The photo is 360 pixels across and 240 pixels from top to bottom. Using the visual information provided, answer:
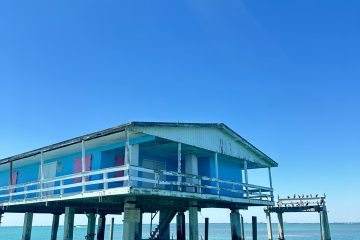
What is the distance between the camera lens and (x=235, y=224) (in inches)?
902

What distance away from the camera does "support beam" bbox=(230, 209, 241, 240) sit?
2253 centimetres

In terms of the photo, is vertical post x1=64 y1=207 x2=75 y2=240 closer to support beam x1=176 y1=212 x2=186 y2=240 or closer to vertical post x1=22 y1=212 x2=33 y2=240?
support beam x1=176 y1=212 x2=186 y2=240

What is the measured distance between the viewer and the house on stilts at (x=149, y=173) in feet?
53.8

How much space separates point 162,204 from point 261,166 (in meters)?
8.73

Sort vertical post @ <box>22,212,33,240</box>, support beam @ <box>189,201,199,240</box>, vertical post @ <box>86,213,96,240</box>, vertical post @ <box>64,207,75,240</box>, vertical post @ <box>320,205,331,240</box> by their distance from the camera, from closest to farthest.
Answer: support beam @ <box>189,201,199,240</box> → vertical post @ <box>64,207,75,240</box> → vertical post @ <box>86,213,96,240</box> → vertical post @ <box>22,212,33,240</box> → vertical post @ <box>320,205,331,240</box>

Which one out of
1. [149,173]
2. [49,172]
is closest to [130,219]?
[149,173]

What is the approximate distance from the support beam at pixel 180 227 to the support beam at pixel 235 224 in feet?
9.92

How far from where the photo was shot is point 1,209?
26.4 m

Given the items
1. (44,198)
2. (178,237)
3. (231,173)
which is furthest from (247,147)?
(44,198)

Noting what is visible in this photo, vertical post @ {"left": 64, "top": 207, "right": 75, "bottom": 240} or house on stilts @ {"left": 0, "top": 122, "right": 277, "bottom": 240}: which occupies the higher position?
house on stilts @ {"left": 0, "top": 122, "right": 277, "bottom": 240}

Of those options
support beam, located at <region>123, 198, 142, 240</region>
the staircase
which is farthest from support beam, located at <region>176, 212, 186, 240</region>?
support beam, located at <region>123, 198, 142, 240</region>

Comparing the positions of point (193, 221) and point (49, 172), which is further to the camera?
point (49, 172)

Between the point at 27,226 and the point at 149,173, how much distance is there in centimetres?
1233

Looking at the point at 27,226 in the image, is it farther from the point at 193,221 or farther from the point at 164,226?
the point at 193,221
